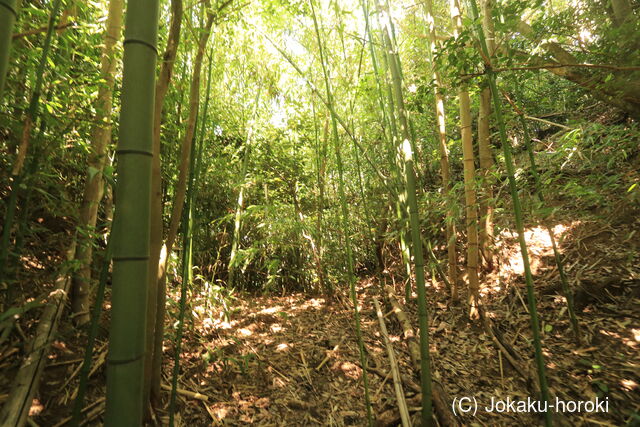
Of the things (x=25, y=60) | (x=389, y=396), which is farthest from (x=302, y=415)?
(x=25, y=60)

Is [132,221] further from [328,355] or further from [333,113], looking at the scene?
[328,355]

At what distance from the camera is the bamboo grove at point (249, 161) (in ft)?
2.46

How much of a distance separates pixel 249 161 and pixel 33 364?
246 cm

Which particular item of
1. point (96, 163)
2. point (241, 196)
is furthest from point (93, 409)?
point (241, 196)

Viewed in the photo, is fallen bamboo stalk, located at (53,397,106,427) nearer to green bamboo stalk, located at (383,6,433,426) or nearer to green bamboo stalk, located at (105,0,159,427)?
green bamboo stalk, located at (105,0,159,427)

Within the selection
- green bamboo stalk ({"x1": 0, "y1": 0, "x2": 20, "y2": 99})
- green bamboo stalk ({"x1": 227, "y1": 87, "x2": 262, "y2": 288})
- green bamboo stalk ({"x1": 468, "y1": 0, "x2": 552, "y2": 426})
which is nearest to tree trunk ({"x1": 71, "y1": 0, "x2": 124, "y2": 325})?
green bamboo stalk ({"x1": 0, "y1": 0, "x2": 20, "y2": 99})

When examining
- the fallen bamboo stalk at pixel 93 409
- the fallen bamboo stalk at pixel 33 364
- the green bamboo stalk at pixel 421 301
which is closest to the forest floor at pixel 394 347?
the fallen bamboo stalk at pixel 93 409

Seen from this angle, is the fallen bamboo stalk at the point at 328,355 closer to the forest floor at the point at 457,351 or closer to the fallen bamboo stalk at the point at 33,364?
the forest floor at the point at 457,351

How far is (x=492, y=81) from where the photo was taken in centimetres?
120

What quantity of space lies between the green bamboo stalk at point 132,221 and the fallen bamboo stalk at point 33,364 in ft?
2.27

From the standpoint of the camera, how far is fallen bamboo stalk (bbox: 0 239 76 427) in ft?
3.03

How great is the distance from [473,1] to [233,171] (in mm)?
2390

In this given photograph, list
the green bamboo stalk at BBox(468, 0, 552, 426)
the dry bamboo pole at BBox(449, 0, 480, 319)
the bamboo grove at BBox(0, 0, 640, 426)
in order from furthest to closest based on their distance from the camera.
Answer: the dry bamboo pole at BBox(449, 0, 480, 319) < the green bamboo stalk at BBox(468, 0, 552, 426) < the bamboo grove at BBox(0, 0, 640, 426)

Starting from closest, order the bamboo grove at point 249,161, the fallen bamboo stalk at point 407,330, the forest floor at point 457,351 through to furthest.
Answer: the bamboo grove at point 249,161, the forest floor at point 457,351, the fallen bamboo stalk at point 407,330
